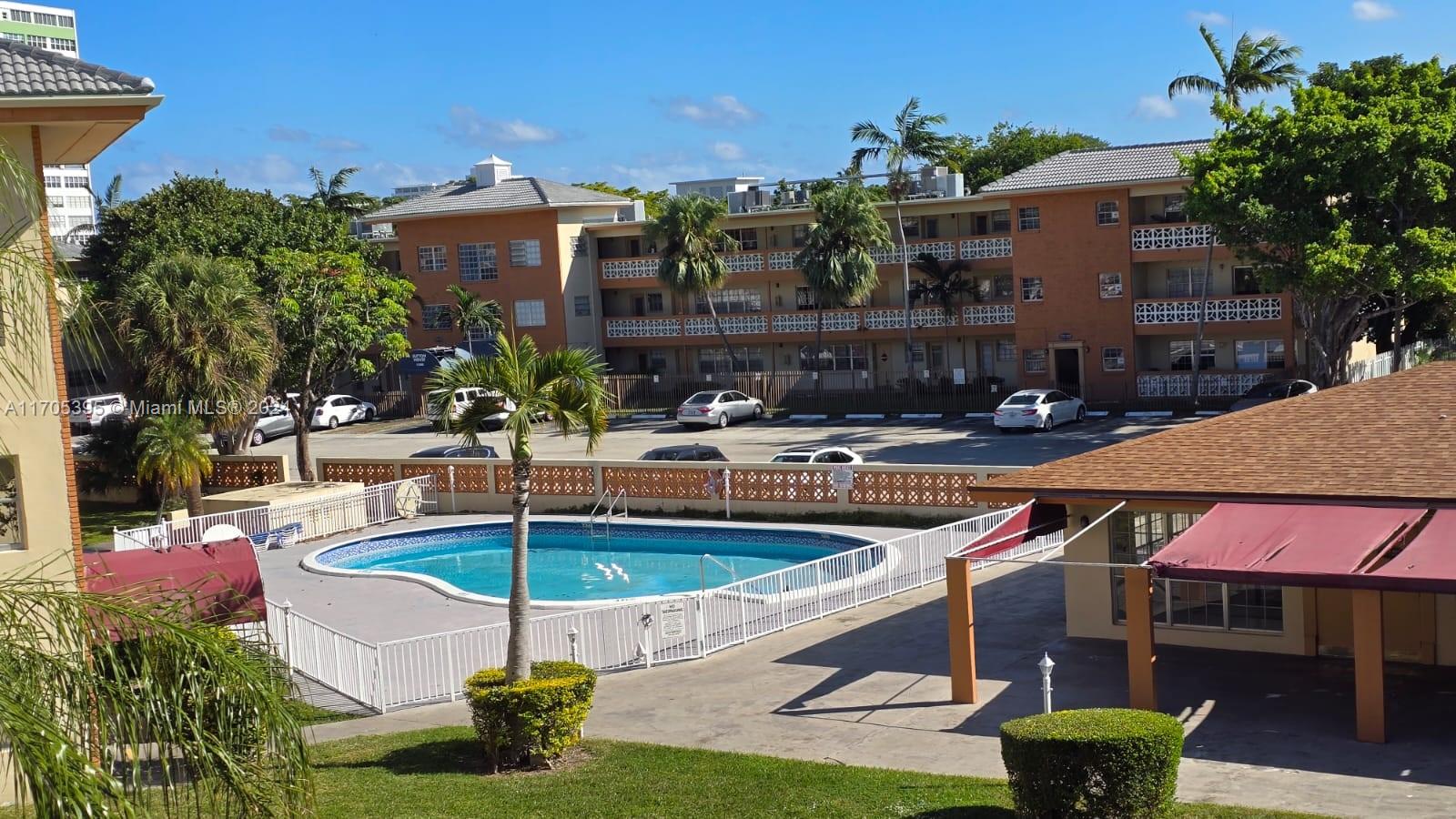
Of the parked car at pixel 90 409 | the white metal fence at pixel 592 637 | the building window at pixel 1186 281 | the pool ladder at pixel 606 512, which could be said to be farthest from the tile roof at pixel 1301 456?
the parked car at pixel 90 409

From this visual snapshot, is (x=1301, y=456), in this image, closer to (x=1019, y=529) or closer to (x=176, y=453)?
(x=1019, y=529)

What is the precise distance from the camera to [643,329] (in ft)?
219

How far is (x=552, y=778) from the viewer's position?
15797 mm

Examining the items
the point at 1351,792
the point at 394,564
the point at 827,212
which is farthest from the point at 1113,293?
the point at 1351,792

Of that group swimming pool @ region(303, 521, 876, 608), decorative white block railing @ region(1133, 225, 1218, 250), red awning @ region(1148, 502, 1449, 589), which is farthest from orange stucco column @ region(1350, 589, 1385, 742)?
decorative white block railing @ region(1133, 225, 1218, 250)

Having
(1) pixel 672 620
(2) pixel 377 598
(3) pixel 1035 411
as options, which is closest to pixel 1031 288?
(3) pixel 1035 411

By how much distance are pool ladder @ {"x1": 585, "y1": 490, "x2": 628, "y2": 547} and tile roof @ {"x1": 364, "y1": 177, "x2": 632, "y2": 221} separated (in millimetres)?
29992

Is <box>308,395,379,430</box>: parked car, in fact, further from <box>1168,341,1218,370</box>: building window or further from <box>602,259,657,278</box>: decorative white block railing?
<box>1168,341,1218,370</box>: building window

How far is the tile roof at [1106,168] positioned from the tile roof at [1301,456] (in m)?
32.0

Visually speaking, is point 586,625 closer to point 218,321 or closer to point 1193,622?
point 1193,622

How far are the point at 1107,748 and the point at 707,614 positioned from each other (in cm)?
1095

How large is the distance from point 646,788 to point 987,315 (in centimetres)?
4621

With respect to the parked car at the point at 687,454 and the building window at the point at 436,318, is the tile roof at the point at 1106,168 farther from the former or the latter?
the building window at the point at 436,318

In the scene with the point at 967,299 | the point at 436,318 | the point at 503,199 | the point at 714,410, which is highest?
the point at 503,199
